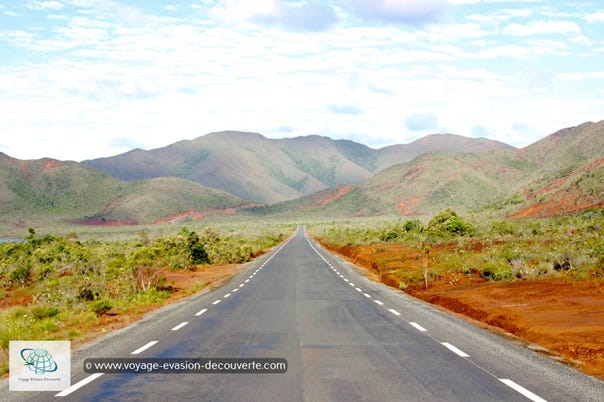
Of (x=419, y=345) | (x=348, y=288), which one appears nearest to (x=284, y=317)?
(x=419, y=345)

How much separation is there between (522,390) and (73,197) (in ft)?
626

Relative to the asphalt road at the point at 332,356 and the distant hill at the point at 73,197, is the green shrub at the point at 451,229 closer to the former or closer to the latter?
the asphalt road at the point at 332,356

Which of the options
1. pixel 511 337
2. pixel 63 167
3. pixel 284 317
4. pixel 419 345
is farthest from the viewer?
pixel 63 167

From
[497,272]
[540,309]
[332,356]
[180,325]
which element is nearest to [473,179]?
[497,272]

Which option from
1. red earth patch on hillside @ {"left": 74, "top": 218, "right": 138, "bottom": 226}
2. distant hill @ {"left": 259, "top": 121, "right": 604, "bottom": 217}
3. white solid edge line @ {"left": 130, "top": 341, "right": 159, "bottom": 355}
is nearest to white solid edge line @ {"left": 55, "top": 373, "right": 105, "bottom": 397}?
white solid edge line @ {"left": 130, "top": 341, "right": 159, "bottom": 355}

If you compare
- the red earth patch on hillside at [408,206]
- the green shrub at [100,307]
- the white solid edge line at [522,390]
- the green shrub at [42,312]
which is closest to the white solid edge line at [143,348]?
the white solid edge line at [522,390]

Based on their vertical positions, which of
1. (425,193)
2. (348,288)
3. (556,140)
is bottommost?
(348,288)

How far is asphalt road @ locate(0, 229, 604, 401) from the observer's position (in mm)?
7027

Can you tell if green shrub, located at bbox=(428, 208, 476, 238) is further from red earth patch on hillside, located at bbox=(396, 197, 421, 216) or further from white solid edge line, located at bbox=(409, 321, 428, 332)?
red earth patch on hillside, located at bbox=(396, 197, 421, 216)

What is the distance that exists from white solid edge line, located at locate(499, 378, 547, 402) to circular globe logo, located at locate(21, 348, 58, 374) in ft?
21.1

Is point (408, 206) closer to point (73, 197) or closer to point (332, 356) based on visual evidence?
point (73, 197)

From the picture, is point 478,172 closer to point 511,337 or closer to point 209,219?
point 209,219

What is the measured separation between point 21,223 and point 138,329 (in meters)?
157

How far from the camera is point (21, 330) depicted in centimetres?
1231
